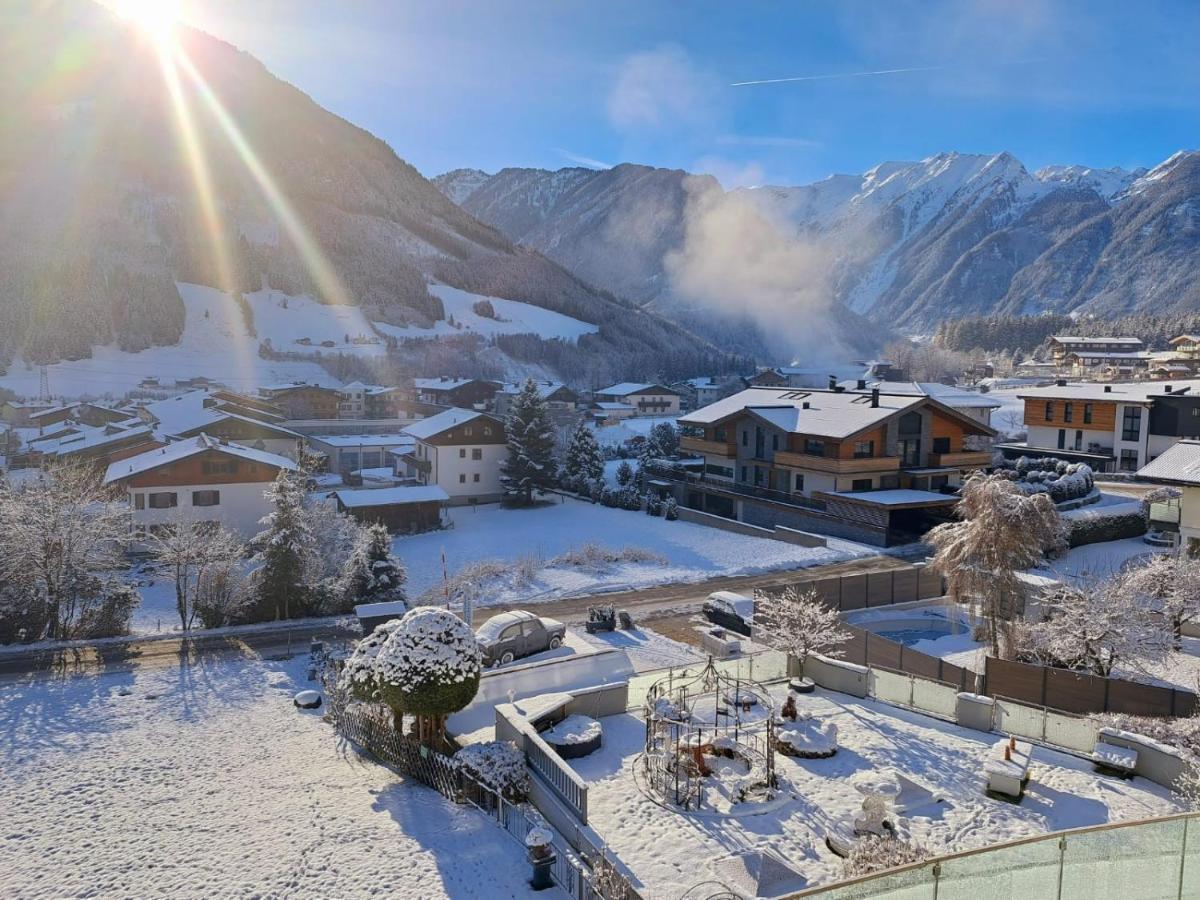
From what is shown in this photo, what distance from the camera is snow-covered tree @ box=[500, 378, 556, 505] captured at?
49344 millimetres

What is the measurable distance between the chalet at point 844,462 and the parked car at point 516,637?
19.8 m

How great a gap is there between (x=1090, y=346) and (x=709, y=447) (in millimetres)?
98817

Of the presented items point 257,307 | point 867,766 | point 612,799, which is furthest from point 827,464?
point 257,307

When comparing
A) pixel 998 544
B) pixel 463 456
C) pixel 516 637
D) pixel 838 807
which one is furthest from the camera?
pixel 463 456

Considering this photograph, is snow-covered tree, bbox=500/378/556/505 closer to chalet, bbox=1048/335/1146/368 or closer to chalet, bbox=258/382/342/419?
chalet, bbox=258/382/342/419

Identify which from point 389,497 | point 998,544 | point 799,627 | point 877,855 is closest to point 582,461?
point 389,497

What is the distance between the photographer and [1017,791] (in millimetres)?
12211

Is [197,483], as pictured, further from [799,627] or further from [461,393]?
[461,393]

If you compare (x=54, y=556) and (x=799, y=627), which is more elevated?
(x=799, y=627)

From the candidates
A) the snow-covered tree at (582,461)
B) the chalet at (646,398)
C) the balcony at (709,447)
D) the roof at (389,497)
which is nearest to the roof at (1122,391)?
the balcony at (709,447)

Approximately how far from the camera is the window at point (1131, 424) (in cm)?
4556

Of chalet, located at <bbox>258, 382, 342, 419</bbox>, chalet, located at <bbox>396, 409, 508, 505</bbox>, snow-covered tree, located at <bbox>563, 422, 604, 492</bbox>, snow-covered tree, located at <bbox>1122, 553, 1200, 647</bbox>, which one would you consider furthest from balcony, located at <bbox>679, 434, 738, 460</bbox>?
chalet, located at <bbox>258, 382, 342, 419</bbox>

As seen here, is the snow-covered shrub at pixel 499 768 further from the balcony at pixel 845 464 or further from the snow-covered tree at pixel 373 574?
the balcony at pixel 845 464

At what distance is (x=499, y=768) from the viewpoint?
12.2 metres
